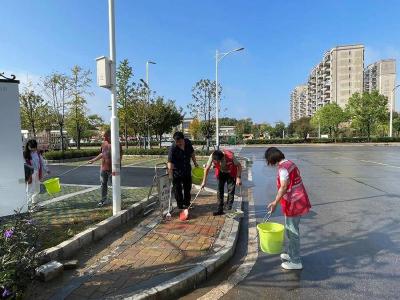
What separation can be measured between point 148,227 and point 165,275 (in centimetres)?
203

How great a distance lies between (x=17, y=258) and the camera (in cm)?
303

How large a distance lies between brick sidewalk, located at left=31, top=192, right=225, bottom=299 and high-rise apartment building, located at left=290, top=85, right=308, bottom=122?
508ft

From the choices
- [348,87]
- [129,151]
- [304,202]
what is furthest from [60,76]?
[348,87]

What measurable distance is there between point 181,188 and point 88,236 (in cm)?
226

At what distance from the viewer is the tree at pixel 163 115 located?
32.7 m

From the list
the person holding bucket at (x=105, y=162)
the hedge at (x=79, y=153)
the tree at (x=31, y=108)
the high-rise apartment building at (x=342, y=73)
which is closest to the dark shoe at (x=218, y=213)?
the person holding bucket at (x=105, y=162)

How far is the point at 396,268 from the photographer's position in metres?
4.33

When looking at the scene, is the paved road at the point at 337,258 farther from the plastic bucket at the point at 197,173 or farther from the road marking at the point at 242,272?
the plastic bucket at the point at 197,173

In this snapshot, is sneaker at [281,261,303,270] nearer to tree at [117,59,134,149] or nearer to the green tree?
tree at [117,59,134,149]

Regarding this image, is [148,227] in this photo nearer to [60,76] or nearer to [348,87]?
[60,76]

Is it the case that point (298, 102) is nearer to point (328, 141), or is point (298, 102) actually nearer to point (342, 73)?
point (342, 73)

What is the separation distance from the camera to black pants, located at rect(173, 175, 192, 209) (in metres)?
6.85

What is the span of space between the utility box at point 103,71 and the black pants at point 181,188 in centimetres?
220

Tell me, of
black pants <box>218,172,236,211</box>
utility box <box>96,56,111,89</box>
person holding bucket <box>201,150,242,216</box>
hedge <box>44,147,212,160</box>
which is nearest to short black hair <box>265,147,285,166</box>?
person holding bucket <box>201,150,242,216</box>
